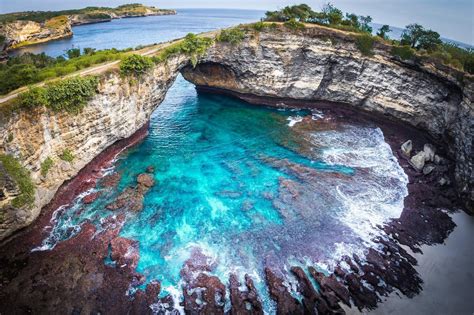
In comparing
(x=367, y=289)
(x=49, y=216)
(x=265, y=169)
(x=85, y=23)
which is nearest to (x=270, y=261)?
(x=367, y=289)

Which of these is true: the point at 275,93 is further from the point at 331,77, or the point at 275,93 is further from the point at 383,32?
the point at 383,32

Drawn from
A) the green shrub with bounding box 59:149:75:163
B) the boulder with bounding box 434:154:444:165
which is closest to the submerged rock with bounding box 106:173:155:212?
the green shrub with bounding box 59:149:75:163

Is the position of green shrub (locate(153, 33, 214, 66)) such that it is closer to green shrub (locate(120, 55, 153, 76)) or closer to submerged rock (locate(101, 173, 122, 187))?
green shrub (locate(120, 55, 153, 76))

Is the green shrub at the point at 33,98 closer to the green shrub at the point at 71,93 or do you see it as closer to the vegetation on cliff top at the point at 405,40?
the green shrub at the point at 71,93

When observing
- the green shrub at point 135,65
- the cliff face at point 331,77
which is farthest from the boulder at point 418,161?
the green shrub at point 135,65

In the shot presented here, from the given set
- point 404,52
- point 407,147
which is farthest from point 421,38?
point 407,147

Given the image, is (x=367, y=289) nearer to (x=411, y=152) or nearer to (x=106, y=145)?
(x=411, y=152)

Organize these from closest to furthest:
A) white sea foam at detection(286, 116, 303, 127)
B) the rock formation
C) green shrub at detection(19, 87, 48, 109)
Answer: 1. green shrub at detection(19, 87, 48, 109)
2. the rock formation
3. white sea foam at detection(286, 116, 303, 127)
